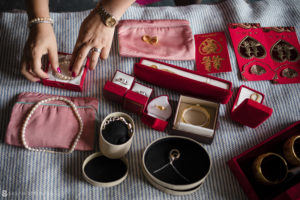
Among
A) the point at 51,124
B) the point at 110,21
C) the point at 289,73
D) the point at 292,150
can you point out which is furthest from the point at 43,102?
the point at 289,73

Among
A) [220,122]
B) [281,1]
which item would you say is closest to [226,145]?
[220,122]

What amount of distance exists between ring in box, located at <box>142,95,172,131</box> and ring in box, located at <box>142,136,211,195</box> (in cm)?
6

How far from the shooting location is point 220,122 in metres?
0.83

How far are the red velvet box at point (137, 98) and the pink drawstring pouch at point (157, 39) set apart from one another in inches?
5.5

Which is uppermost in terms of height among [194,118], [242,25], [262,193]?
[242,25]

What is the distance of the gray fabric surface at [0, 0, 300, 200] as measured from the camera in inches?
27.9

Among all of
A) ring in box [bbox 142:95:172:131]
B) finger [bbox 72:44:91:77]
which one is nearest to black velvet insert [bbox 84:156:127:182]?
ring in box [bbox 142:95:172:131]

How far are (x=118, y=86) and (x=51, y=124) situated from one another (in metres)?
0.22

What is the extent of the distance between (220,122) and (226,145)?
0.25 ft

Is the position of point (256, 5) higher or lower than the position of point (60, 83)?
higher

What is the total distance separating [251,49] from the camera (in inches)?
37.6

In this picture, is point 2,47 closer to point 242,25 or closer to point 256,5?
point 242,25

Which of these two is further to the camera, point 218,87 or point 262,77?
point 262,77

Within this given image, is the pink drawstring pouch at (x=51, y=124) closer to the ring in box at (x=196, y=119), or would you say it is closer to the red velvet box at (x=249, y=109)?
the ring in box at (x=196, y=119)
